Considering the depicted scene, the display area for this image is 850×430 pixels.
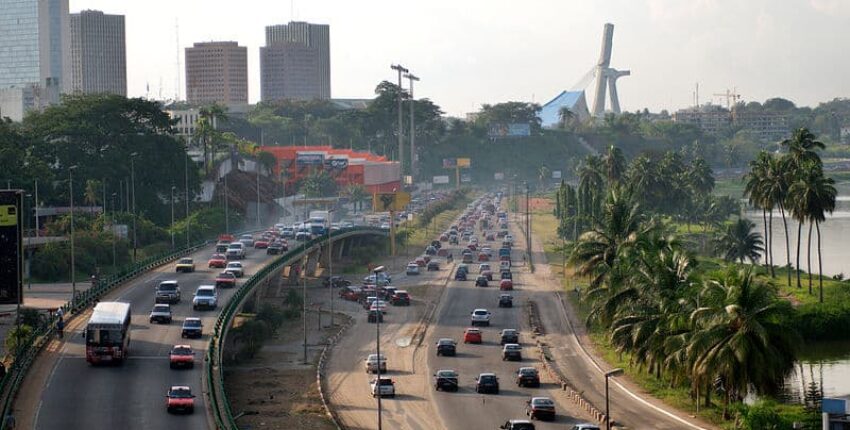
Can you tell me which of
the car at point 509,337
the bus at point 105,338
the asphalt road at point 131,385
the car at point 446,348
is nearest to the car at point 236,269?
the asphalt road at point 131,385

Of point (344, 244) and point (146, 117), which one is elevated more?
point (146, 117)

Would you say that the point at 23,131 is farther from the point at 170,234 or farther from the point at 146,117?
the point at 170,234

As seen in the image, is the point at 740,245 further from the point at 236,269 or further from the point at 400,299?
the point at 236,269

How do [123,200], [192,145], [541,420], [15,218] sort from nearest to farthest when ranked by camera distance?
[541,420], [15,218], [123,200], [192,145]

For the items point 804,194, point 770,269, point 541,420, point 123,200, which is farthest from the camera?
point 123,200

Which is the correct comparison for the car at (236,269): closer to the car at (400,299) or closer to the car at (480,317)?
the car at (400,299)

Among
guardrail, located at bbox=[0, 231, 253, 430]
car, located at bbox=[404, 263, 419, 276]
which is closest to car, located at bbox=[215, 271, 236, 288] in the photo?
guardrail, located at bbox=[0, 231, 253, 430]

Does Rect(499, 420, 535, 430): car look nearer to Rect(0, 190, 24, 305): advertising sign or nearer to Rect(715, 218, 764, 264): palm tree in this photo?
Rect(0, 190, 24, 305): advertising sign

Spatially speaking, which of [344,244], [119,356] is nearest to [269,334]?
[119,356]
